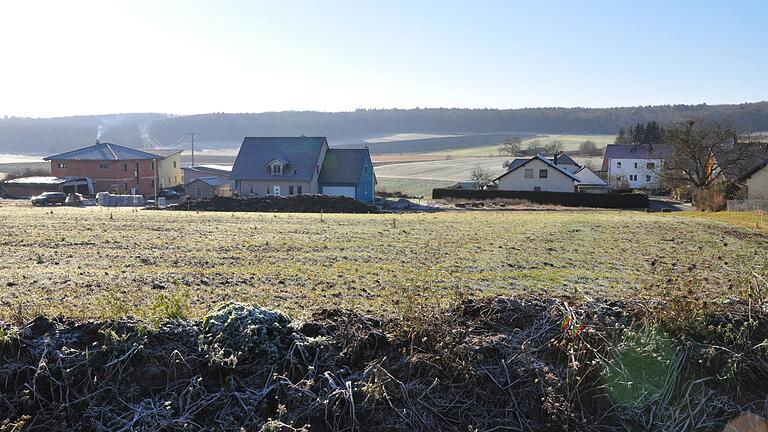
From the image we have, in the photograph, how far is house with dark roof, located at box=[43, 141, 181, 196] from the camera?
6228 cm

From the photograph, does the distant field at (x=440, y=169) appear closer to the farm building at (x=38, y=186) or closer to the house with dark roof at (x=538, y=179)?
the house with dark roof at (x=538, y=179)

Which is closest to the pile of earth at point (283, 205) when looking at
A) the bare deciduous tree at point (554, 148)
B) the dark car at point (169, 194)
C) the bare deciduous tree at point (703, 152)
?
the dark car at point (169, 194)

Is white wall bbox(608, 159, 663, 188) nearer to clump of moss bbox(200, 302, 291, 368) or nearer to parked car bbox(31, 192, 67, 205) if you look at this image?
parked car bbox(31, 192, 67, 205)

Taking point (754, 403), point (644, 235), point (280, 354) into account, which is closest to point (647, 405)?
point (754, 403)

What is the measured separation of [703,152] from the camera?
181 feet

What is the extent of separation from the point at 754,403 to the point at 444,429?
278 cm

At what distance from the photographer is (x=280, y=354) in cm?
595

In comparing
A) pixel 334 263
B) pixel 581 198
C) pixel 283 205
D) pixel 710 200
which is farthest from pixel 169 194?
pixel 334 263

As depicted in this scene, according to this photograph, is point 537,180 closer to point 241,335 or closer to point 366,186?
point 366,186

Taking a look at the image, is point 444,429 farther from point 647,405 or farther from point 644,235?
point 644,235

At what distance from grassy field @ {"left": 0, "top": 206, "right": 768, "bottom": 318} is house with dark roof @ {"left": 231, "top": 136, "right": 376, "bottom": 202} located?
33.8 m

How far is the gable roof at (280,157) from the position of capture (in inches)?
2185

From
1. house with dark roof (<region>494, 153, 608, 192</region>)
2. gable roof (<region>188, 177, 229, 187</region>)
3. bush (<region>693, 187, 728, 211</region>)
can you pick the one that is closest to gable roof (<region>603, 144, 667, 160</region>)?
house with dark roof (<region>494, 153, 608, 192</region>)

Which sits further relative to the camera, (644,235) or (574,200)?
(574,200)
